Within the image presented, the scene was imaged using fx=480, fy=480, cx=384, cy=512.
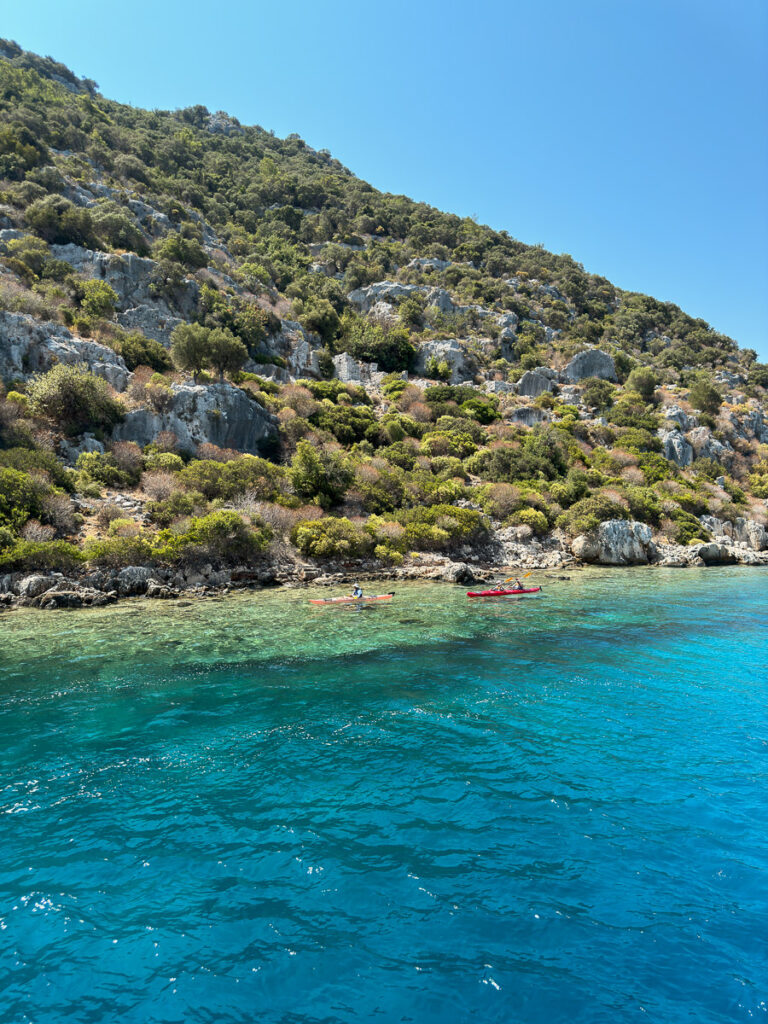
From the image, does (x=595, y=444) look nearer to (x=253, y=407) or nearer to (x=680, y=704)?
(x=253, y=407)

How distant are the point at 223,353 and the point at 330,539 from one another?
22.9 metres

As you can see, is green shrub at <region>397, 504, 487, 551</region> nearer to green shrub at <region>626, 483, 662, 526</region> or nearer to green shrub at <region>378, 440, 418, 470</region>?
green shrub at <region>378, 440, 418, 470</region>

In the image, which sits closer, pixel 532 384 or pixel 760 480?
pixel 760 480

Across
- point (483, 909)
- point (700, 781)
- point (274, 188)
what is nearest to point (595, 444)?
point (700, 781)

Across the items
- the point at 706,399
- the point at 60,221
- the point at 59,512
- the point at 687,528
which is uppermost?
the point at 60,221

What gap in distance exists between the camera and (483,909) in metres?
5.93

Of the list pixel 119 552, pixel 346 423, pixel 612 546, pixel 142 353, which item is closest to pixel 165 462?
pixel 119 552

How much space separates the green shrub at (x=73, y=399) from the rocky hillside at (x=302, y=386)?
0.47ft

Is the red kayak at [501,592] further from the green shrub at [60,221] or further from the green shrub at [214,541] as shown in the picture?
the green shrub at [60,221]

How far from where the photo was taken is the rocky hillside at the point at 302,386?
30797mm

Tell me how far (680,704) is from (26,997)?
44.3ft

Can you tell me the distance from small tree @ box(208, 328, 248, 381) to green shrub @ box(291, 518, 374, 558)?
2041 cm

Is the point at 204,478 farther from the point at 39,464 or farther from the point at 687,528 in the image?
the point at 687,528

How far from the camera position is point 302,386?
171ft
